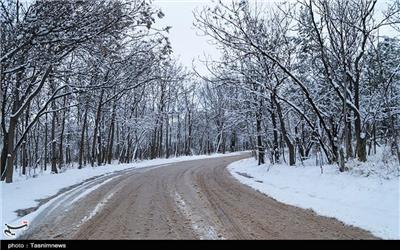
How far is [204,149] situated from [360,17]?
59746 millimetres

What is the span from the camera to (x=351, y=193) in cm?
1080

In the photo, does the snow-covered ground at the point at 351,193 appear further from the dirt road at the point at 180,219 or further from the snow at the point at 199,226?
the snow at the point at 199,226

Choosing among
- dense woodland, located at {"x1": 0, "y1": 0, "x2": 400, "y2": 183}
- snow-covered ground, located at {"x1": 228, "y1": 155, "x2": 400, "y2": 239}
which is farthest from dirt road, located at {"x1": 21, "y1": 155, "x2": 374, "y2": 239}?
dense woodland, located at {"x1": 0, "y1": 0, "x2": 400, "y2": 183}

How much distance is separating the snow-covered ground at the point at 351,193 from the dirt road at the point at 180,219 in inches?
20.0

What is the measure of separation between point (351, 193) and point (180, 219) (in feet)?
17.7

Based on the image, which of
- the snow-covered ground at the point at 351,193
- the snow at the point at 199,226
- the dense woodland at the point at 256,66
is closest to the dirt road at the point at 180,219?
the snow at the point at 199,226

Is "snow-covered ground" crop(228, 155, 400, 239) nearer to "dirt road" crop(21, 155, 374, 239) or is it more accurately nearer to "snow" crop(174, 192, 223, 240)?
"dirt road" crop(21, 155, 374, 239)

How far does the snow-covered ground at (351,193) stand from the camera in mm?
7935

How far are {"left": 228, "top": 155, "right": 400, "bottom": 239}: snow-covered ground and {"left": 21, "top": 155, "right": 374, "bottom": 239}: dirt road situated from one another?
1.67 ft

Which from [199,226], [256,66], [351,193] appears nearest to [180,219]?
[199,226]

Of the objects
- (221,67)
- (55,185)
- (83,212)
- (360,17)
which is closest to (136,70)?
(221,67)

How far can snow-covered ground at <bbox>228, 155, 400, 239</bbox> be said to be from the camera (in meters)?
7.93
